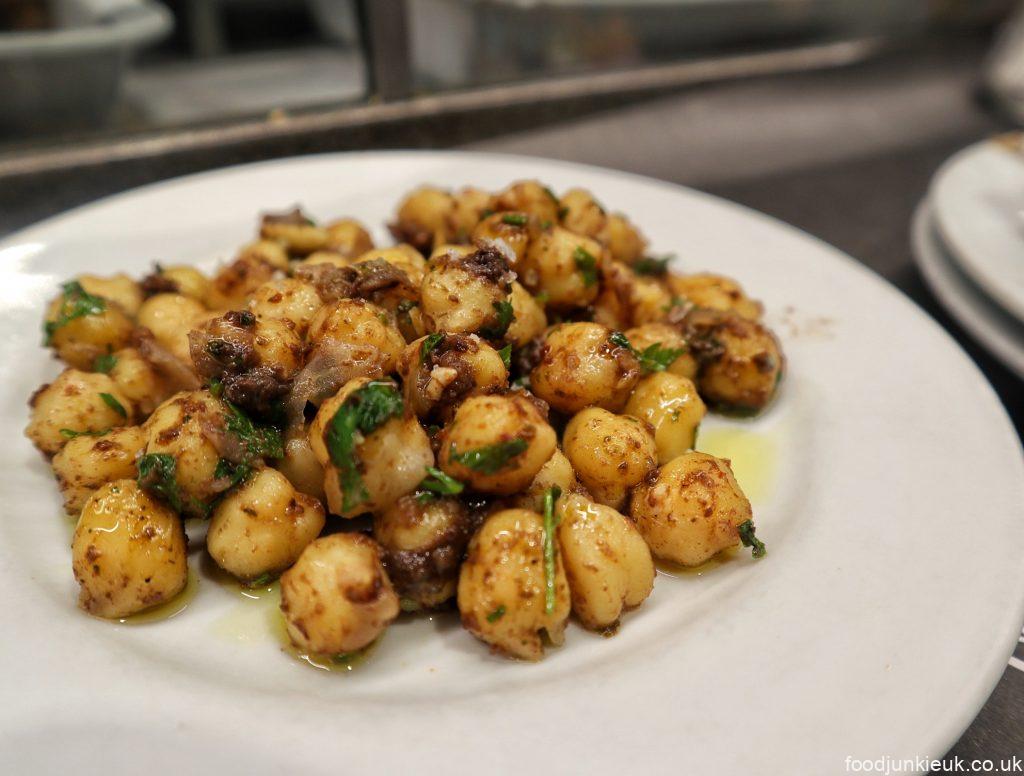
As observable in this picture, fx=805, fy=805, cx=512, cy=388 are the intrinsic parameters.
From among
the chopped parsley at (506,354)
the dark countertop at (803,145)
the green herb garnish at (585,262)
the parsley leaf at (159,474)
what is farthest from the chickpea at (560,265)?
the dark countertop at (803,145)

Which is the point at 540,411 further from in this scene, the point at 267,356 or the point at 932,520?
the point at 932,520

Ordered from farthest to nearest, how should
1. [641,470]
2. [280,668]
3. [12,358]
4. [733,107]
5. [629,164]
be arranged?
[733,107] → [629,164] → [12,358] → [641,470] → [280,668]

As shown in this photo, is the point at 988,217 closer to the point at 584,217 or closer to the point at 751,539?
the point at 584,217

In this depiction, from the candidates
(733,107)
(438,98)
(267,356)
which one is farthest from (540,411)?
(733,107)

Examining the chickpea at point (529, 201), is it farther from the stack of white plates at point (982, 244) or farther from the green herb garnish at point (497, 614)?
the stack of white plates at point (982, 244)

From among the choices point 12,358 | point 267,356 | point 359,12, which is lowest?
point 12,358

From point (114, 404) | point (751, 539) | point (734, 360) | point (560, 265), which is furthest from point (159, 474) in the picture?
point (734, 360)
